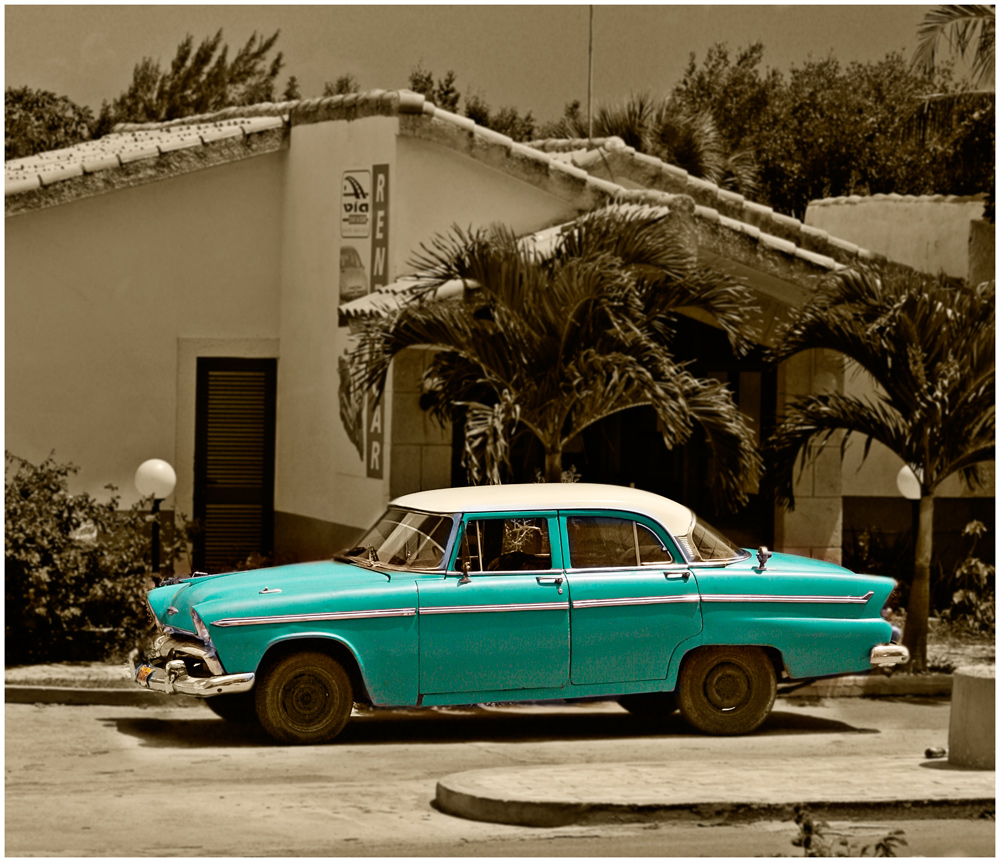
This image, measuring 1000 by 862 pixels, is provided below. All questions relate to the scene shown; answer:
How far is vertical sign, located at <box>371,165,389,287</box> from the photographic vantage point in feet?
10.4

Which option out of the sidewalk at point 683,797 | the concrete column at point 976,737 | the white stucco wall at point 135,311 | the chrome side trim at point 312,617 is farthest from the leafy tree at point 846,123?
the concrete column at point 976,737

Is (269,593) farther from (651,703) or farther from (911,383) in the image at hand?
(911,383)

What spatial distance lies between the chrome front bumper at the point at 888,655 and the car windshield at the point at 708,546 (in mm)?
251

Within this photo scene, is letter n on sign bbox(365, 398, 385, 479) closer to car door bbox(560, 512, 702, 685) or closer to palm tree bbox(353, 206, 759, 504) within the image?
palm tree bbox(353, 206, 759, 504)

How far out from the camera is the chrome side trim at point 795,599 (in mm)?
2326

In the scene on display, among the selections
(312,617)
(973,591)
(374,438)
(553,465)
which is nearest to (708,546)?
(553,465)

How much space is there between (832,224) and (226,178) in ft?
8.44

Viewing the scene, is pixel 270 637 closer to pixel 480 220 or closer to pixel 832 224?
pixel 480 220

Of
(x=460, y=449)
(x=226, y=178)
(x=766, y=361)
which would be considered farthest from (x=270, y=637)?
Result: (x=226, y=178)

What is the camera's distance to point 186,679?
7.18 ft

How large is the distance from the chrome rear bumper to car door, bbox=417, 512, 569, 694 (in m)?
0.26

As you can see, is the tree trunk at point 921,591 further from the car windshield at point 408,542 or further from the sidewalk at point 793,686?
the car windshield at point 408,542

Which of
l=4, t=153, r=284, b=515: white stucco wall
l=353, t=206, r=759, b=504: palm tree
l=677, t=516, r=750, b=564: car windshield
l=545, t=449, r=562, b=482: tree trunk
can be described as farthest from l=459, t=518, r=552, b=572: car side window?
l=4, t=153, r=284, b=515: white stucco wall

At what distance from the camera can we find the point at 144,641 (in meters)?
2.40
